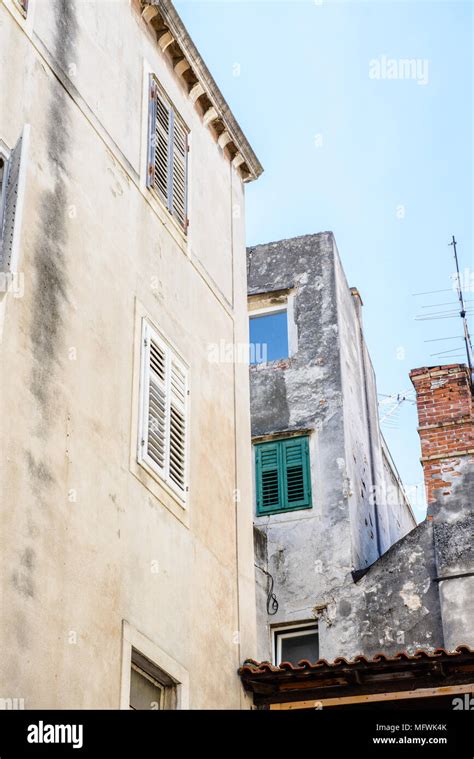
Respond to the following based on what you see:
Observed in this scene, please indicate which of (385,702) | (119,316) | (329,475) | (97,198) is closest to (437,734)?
(385,702)

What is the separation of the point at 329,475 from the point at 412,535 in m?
2.01

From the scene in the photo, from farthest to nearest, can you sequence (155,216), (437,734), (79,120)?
1. (155,216)
2. (79,120)
3. (437,734)

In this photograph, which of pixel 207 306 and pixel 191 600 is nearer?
pixel 191 600

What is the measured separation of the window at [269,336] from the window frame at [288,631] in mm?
4605

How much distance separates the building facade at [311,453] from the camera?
18.6 metres

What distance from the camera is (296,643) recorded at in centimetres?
1870

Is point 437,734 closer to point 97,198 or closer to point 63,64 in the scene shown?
point 97,198

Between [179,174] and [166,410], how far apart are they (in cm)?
347

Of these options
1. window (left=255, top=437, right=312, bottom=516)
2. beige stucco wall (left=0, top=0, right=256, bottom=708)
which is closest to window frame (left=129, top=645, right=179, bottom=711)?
beige stucco wall (left=0, top=0, right=256, bottom=708)

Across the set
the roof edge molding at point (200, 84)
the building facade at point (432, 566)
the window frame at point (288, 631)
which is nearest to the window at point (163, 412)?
the roof edge molding at point (200, 84)

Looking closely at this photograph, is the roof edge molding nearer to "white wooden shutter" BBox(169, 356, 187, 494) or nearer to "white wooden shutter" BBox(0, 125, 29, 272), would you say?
"white wooden shutter" BBox(169, 356, 187, 494)

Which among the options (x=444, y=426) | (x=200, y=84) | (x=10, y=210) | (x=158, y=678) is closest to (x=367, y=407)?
(x=444, y=426)

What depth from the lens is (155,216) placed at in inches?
549

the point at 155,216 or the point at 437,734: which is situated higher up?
the point at 155,216
